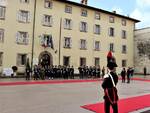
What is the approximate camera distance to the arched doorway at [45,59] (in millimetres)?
35372

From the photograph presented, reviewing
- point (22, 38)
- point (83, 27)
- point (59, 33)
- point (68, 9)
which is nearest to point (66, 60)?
point (59, 33)

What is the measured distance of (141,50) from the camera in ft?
153

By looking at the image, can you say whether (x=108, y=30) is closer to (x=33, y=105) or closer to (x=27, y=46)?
(x=27, y=46)

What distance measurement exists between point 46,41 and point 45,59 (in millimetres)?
2528

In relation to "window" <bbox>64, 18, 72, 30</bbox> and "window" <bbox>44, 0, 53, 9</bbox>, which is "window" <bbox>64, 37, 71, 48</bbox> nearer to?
"window" <bbox>64, 18, 72, 30</bbox>

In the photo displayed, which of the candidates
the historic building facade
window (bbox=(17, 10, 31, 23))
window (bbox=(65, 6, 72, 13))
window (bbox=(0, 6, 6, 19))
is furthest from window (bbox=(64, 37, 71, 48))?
the historic building facade

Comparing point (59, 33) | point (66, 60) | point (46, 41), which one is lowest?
point (66, 60)

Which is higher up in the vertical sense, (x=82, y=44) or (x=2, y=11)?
(x=2, y=11)

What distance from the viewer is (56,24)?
1448 inches

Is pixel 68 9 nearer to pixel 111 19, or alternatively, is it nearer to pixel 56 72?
pixel 111 19

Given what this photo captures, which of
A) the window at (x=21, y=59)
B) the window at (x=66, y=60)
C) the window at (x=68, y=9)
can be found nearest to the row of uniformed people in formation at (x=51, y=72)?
the window at (x=21, y=59)

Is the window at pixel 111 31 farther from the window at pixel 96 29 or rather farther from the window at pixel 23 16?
the window at pixel 23 16

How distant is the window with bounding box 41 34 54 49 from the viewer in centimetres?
3516

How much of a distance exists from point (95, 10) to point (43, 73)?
17.8 meters
